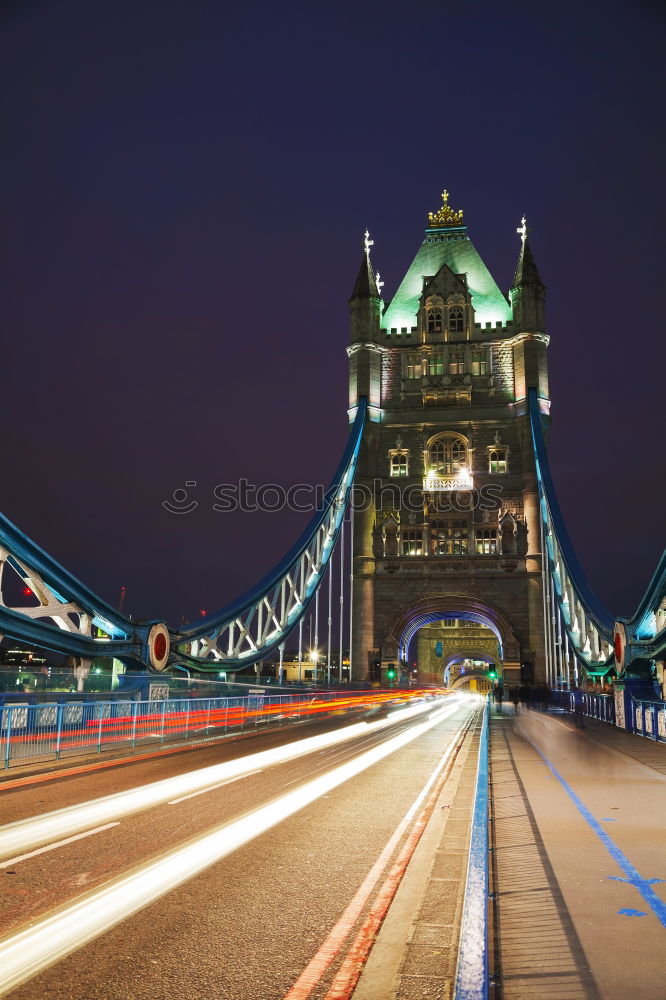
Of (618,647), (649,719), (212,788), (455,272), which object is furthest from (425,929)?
(455,272)

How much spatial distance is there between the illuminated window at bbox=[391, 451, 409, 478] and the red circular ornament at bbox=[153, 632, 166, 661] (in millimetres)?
34504

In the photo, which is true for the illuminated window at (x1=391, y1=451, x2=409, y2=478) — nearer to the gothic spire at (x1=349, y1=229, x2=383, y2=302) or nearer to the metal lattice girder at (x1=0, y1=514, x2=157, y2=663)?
the gothic spire at (x1=349, y1=229, x2=383, y2=302)

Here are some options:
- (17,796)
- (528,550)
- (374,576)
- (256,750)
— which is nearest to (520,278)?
(528,550)

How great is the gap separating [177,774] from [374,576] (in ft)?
143

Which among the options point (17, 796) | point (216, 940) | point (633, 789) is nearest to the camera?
point (216, 940)

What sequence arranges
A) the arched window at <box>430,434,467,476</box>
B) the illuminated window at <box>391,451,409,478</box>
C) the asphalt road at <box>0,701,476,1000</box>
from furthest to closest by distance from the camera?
the illuminated window at <box>391,451,409,478</box>
the arched window at <box>430,434,467,476</box>
the asphalt road at <box>0,701,476,1000</box>

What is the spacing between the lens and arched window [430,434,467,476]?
188 feet

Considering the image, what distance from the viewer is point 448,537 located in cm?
5616

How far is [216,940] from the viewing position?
4535 millimetres

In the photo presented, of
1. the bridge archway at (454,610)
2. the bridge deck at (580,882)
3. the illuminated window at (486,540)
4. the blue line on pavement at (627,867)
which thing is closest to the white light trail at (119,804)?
the bridge deck at (580,882)

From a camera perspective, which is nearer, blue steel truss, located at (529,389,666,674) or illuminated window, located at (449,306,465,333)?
blue steel truss, located at (529,389,666,674)

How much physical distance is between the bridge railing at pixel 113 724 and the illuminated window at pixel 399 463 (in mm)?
34465

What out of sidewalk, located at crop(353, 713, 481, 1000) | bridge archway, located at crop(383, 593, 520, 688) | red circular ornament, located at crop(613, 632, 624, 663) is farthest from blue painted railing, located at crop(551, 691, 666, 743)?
bridge archway, located at crop(383, 593, 520, 688)

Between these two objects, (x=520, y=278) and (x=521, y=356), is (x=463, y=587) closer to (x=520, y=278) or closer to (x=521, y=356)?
(x=521, y=356)
